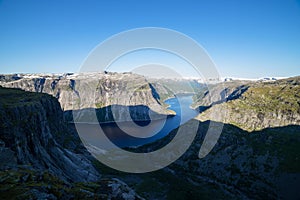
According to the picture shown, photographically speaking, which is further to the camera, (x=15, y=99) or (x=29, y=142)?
(x=15, y=99)

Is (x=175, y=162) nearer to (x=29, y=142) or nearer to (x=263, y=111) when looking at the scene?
(x=263, y=111)

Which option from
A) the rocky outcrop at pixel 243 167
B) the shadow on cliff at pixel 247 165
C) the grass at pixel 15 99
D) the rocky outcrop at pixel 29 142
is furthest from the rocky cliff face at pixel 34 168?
the shadow on cliff at pixel 247 165

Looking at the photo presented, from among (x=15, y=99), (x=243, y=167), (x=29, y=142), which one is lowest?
(x=243, y=167)

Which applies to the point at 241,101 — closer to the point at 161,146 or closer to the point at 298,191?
the point at 161,146

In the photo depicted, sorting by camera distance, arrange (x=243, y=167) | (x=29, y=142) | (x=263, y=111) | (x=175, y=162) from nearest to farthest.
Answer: (x=29, y=142) < (x=243, y=167) < (x=175, y=162) < (x=263, y=111)

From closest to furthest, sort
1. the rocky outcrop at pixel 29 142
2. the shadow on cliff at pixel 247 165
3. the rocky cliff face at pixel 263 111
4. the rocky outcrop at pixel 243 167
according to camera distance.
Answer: the rocky outcrop at pixel 29 142, the rocky outcrop at pixel 243 167, the shadow on cliff at pixel 247 165, the rocky cliff face at pixel 263 111

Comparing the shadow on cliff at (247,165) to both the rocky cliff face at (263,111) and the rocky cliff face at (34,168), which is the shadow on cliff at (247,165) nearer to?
the rocky cliff face at (263,111)

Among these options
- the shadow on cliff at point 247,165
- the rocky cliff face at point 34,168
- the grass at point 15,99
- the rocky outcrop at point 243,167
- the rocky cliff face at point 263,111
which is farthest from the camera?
the rocky cliff face at point 263,111

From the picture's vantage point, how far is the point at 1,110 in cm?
4725

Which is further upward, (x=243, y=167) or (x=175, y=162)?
(x=243, y=167)

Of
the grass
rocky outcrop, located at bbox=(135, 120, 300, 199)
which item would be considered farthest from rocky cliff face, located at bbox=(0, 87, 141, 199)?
rocky outcrop, located at bbox=(135, 120, 300, 199)

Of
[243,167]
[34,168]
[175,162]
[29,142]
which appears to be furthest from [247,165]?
[34,168]

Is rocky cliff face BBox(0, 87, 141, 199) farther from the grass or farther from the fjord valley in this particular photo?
the grass

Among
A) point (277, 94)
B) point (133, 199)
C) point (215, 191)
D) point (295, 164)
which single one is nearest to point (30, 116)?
point (133, 199)
